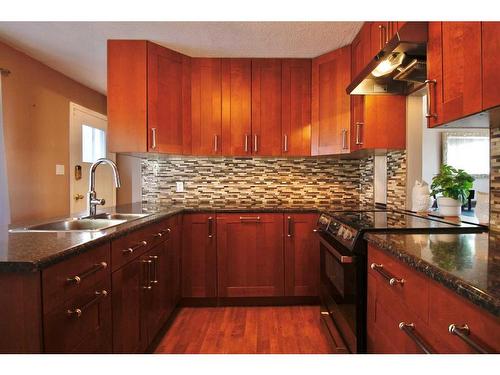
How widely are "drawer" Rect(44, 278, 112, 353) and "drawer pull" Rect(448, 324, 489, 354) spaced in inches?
43.4

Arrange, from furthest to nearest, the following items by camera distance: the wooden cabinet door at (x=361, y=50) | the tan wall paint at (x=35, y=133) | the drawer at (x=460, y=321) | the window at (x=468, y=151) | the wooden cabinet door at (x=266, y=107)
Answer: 1. the wooden cabinet door at (x=266, y=107)
2. the tan wall paint at (x=35, y=133)
3. the wooden cabinet door at (x=361, y=50)
4. the window at (x=468, y=151)
5. the drawer at (x=460, y=321)

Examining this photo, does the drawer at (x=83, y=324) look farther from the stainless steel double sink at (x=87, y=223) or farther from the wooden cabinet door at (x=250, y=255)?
the wooden cabinet door at (x=250, y=255)

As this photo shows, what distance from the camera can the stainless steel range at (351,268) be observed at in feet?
4.61

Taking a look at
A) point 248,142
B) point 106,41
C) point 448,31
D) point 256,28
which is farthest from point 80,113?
point 448,31

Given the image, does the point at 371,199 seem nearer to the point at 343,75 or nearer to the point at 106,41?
the point at 343,75

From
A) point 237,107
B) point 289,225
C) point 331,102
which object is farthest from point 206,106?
point 289,225

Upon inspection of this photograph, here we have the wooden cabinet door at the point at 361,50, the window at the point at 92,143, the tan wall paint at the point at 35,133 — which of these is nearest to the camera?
the wooden cabinet door at the point at 361,50

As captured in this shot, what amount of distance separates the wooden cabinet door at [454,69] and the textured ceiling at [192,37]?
104 centimetres

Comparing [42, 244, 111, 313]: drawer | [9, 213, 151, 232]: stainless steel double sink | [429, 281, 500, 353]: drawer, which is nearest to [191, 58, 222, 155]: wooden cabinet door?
[9, 213, 151, 232]: stainless steel double sink

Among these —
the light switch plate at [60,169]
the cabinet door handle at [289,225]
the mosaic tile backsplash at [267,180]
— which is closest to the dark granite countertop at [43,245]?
the cabinet door handle at [289,225]

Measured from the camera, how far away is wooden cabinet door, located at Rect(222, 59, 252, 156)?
279 cm

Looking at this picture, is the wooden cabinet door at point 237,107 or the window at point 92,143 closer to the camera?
the wooden cabinet door at point 237,107

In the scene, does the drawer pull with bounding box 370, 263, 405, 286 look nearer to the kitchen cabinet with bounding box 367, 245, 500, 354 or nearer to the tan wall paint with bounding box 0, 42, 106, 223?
the kitchen cabinet with bounding box 367, 245, 500, 354

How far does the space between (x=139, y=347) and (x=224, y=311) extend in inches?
38.2
